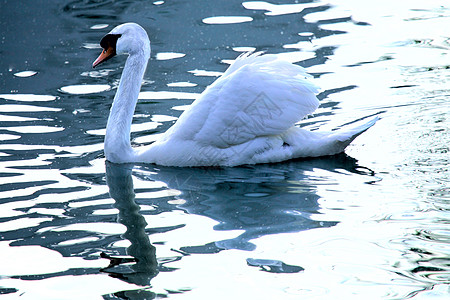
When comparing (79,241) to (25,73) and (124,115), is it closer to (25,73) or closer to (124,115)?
(124,115)

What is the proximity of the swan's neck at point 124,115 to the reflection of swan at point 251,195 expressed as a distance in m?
0.30

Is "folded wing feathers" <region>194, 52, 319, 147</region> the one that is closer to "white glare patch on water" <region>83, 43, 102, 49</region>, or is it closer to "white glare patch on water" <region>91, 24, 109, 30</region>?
"white glare patch on water" <region>83, 43, 102, 49</region>

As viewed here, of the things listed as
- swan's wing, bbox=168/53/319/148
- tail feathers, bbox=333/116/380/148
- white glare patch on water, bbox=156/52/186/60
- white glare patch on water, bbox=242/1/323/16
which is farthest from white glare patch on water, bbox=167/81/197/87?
white glare patch on water, bbox=242/1/323/16

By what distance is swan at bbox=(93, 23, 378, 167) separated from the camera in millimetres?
7996

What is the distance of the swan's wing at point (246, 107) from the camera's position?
26.2ft

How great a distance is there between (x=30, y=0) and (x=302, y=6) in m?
5.37

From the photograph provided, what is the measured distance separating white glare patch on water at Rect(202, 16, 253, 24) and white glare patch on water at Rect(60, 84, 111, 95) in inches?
143

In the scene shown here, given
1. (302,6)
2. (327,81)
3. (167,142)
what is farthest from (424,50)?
(167,142)

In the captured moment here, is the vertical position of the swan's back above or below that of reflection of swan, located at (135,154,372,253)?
above

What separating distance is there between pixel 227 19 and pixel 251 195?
25.0 feet

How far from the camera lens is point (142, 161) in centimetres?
838

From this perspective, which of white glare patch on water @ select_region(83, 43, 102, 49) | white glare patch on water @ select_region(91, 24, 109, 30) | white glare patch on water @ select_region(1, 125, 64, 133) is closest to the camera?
white glare patch on water @ select_region(1, 125, 64, 133)

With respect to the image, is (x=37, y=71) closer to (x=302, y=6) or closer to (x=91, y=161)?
(x=91, y=161)

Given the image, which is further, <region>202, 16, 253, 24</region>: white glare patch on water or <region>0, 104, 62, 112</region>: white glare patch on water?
<region>202, 16, 253, 24</region>: white glare patch on water
